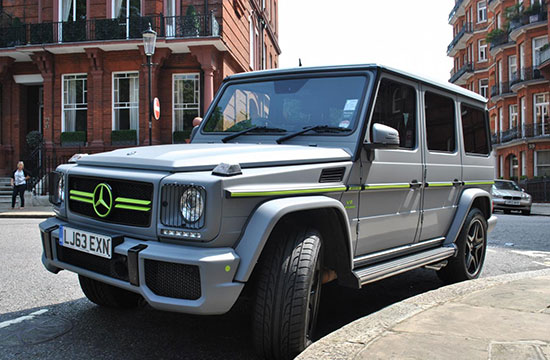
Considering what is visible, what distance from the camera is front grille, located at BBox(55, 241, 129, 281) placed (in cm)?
307

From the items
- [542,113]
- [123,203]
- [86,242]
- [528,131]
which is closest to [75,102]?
[86,242]

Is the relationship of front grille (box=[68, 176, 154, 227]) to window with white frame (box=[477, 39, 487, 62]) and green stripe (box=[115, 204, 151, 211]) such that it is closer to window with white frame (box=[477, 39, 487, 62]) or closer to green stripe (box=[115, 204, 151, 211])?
green stripe (box=[115, 204, 151, 211])

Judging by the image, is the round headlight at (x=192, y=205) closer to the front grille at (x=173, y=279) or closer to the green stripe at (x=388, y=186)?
the front grille at (x=173, y=279)

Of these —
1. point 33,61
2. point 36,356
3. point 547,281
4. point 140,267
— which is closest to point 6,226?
point 36,356

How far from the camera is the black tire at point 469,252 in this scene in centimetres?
528

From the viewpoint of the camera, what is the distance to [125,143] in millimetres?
21031

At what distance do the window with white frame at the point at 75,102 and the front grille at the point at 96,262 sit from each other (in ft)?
64.1

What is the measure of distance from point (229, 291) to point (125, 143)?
1926 centimetres

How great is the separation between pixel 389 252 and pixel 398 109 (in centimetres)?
122

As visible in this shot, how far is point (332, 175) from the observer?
352 cm

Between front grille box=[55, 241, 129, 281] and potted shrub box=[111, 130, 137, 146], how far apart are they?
1813cm

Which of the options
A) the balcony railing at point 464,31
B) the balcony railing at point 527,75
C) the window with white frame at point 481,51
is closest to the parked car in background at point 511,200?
the balcony railing at point 527,75

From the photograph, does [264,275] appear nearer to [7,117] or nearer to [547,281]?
[547,281]

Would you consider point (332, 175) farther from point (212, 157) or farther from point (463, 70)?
point (463, 70)
